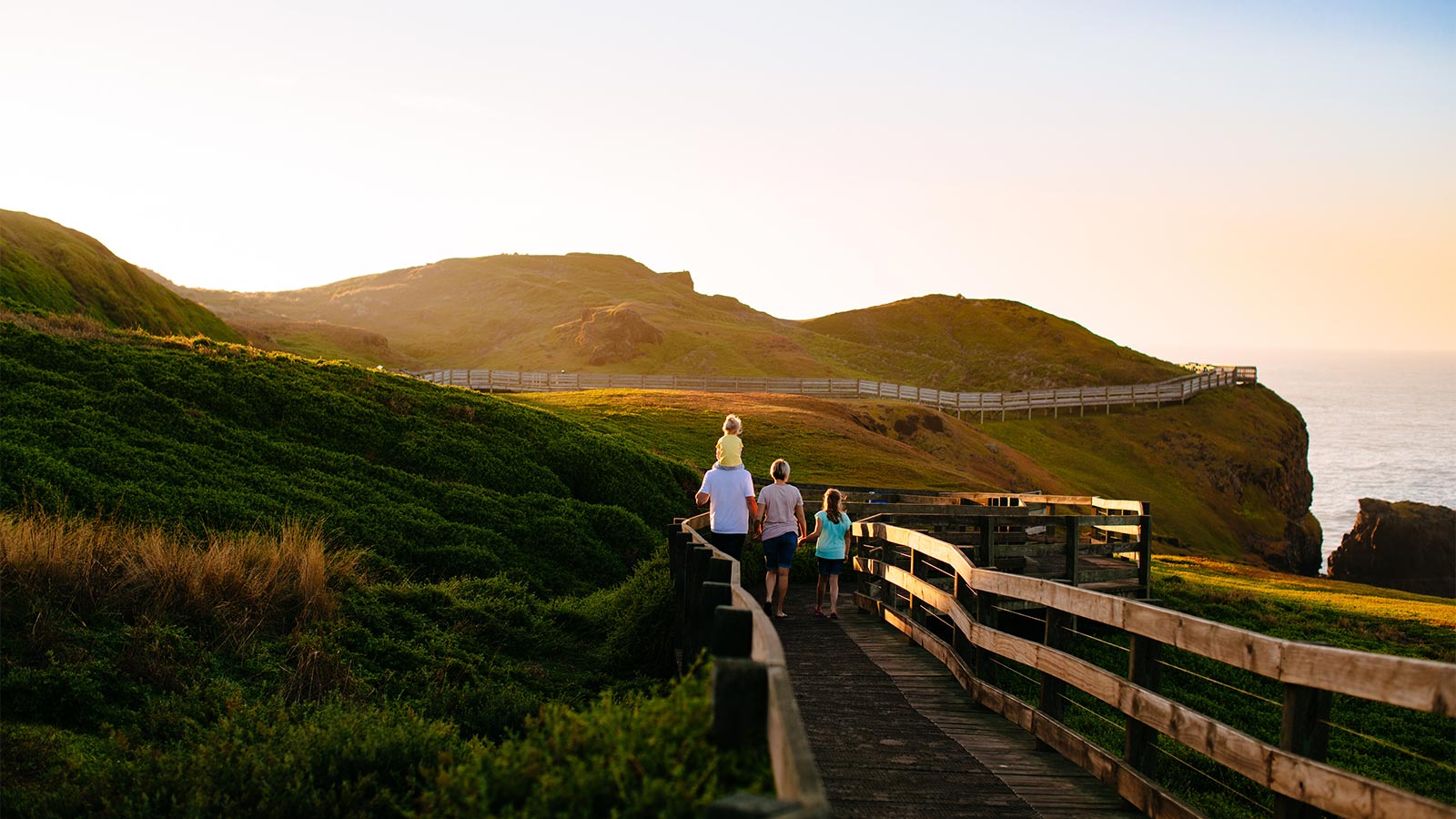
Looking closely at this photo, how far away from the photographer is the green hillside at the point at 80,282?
2955 cm

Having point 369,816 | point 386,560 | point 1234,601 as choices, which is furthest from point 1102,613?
point 1234,601

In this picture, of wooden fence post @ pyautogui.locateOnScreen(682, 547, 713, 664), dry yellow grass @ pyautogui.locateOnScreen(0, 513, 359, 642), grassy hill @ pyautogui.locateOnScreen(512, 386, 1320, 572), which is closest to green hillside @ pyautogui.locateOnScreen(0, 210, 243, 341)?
grassy hill @ pyautogui.locateOnScreen(512, 386, 1320, 572)

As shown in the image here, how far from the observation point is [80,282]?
33531 millimetres

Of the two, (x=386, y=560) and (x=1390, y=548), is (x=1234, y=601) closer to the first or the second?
(x=386, y=560)

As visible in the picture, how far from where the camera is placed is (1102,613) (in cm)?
678

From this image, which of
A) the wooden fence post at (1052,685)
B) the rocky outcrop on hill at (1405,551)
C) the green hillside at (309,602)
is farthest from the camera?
the rocky outcrop on hill at (1405,551)

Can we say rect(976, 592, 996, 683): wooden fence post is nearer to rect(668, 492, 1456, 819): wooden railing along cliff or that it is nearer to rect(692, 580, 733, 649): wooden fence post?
rect(668, 492, 1456, 819): wooden railing along cliff

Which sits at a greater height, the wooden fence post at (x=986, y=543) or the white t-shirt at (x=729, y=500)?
the white t-shirt at (x=729, y=500)

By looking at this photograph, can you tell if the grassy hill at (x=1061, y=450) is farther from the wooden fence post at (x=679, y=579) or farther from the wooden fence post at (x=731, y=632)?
the wooden fence post at (x=731, y=632)

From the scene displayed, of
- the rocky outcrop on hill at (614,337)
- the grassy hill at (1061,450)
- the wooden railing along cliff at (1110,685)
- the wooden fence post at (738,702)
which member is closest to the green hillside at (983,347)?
the grassy hill at (1061,450)

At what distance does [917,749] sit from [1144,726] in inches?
65.2

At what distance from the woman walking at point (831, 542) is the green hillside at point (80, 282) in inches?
907

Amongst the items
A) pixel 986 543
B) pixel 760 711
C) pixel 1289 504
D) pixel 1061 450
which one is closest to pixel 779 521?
pixel 986 543

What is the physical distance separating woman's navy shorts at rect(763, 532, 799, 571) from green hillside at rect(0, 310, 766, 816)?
51.5 inches
